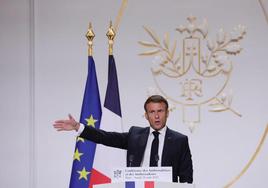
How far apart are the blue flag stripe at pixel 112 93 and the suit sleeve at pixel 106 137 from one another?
19 cm

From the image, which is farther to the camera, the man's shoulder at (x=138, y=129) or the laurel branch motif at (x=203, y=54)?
the laurel branch motif at (x=203, y=54)

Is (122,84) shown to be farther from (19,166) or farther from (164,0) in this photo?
(19,166)

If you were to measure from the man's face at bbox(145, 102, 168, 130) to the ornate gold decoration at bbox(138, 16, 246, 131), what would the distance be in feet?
0.99

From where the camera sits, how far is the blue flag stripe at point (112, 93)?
12.8 feet

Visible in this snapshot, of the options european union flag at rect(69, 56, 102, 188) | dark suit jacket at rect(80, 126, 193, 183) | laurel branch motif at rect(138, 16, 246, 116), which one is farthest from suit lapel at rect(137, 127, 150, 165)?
laurel branch motif at rect(138, 16, 246, 116)

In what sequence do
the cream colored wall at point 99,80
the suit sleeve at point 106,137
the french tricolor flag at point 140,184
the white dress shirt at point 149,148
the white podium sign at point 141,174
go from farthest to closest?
the cream colored wall at point 99,80 → the white dress shirt at point 149,148 → the suit sleeve at point 106,137 → the white podium sign at point 141,174 → the french tricolor flag at point 140,184

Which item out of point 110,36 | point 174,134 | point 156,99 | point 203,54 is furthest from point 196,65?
point 110,36

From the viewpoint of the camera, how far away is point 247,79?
418cm

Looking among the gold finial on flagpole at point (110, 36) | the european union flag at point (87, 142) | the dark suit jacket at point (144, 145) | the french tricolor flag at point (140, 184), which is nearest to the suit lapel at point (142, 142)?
the dark suit jacket at point (144, 145)

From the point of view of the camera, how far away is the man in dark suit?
368 cm

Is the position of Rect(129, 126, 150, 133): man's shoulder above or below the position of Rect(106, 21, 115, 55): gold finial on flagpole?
below

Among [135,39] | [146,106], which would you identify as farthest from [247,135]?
[135,39]

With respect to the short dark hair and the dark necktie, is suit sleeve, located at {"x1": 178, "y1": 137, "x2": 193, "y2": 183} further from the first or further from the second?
the short dark hair

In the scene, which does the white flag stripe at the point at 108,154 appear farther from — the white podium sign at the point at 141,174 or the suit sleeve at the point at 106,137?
the white podium sign at the point at 141,174
